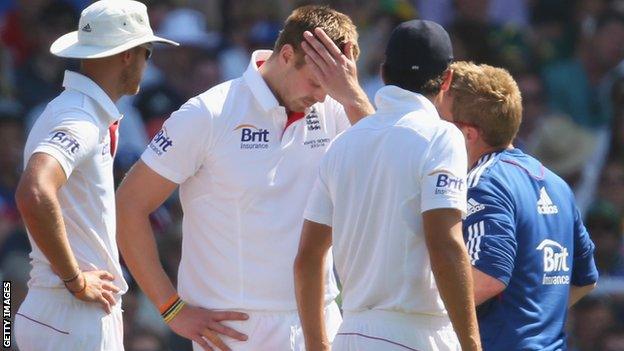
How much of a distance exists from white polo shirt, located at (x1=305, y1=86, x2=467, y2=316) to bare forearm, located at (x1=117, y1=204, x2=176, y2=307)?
96 cm

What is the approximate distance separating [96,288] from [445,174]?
143 cm

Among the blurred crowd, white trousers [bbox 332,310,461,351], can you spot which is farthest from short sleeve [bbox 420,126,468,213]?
the blurred crowd

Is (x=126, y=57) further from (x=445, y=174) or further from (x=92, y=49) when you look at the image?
(x=445, y=174)

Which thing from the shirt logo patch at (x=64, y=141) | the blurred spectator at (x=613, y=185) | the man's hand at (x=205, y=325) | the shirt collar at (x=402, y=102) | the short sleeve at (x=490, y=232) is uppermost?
the shirt collar at (x=402, y=102)

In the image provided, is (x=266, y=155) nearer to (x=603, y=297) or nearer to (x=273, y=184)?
(x=273, y=184)

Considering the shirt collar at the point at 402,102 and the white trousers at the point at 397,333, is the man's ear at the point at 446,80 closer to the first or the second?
the shirt collar at the point at 402,102

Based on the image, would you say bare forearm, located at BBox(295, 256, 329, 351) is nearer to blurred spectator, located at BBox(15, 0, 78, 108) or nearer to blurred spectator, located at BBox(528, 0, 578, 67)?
blurred spectator, located at BBox(15, 0, 78, 108)

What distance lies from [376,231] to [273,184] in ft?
2.69

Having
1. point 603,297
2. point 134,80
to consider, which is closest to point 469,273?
point 134,80

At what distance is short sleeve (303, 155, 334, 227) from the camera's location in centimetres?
464

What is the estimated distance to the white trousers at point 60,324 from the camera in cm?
496

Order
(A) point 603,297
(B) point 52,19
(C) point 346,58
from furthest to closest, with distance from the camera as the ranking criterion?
(B) point 52,19 < (A) point 603,297 < (C) point 346,58

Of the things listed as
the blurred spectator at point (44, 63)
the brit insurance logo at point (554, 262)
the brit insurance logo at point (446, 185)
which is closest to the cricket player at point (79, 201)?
the brit insurance logo at point (446, 185)

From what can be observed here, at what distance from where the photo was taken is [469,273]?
433 centimetres
